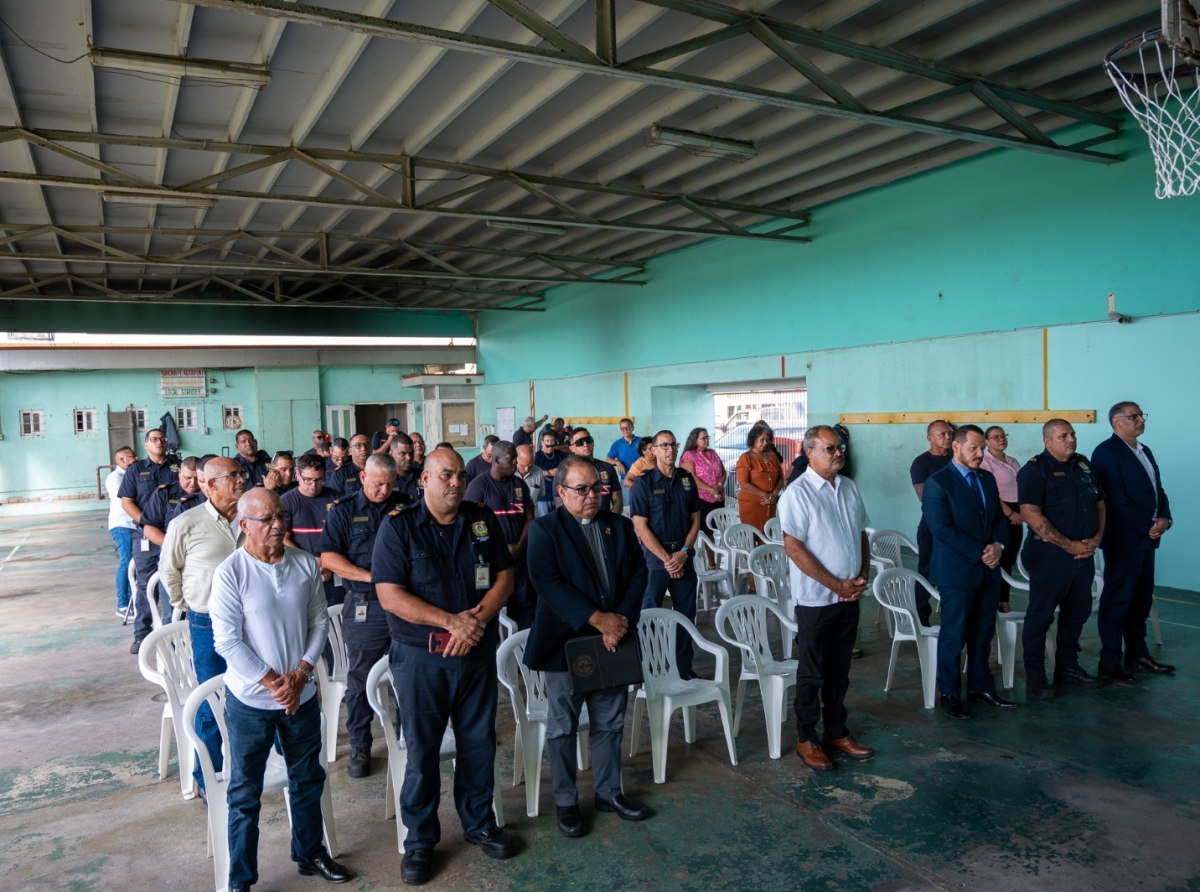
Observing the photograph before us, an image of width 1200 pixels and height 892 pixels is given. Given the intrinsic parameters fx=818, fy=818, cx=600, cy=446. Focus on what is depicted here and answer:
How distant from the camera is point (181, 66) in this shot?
579 cm

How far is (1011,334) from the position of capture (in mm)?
8266

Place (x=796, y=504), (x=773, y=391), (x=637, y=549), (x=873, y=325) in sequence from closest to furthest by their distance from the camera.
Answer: (x=637, y=549)
(x=796, y=504)
(x=873, y=325)
(x=773, y=391)

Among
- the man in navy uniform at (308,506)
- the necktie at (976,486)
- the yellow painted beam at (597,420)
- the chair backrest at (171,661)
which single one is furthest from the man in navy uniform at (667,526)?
the yellow painted beam at (597,420)

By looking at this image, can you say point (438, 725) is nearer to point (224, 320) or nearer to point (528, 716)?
point (528, 716)

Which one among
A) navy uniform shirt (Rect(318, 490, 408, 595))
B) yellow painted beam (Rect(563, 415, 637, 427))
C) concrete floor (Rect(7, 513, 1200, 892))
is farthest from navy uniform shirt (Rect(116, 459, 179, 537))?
yellow painted beam (Rect(563, 415, 637, 427))

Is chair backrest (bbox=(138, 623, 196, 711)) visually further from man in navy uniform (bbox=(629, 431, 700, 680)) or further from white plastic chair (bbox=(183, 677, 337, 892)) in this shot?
man in navy uniform (bbox=(629, 431, 700, 680))

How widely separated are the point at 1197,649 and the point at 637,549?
4.62m

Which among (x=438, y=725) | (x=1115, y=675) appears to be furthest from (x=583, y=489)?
(x=1115, y=675)

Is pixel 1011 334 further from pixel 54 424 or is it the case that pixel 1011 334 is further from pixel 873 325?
pixel 54 424

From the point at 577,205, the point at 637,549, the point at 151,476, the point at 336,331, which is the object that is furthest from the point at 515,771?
the point at 336,331

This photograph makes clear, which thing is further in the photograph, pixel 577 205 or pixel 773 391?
pixel 773 391

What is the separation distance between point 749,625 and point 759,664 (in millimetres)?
274

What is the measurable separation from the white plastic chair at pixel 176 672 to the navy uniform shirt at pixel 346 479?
304 centimetres

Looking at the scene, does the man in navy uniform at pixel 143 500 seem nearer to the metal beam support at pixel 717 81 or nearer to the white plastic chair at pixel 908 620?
the metal beam support at pixel 717 81
